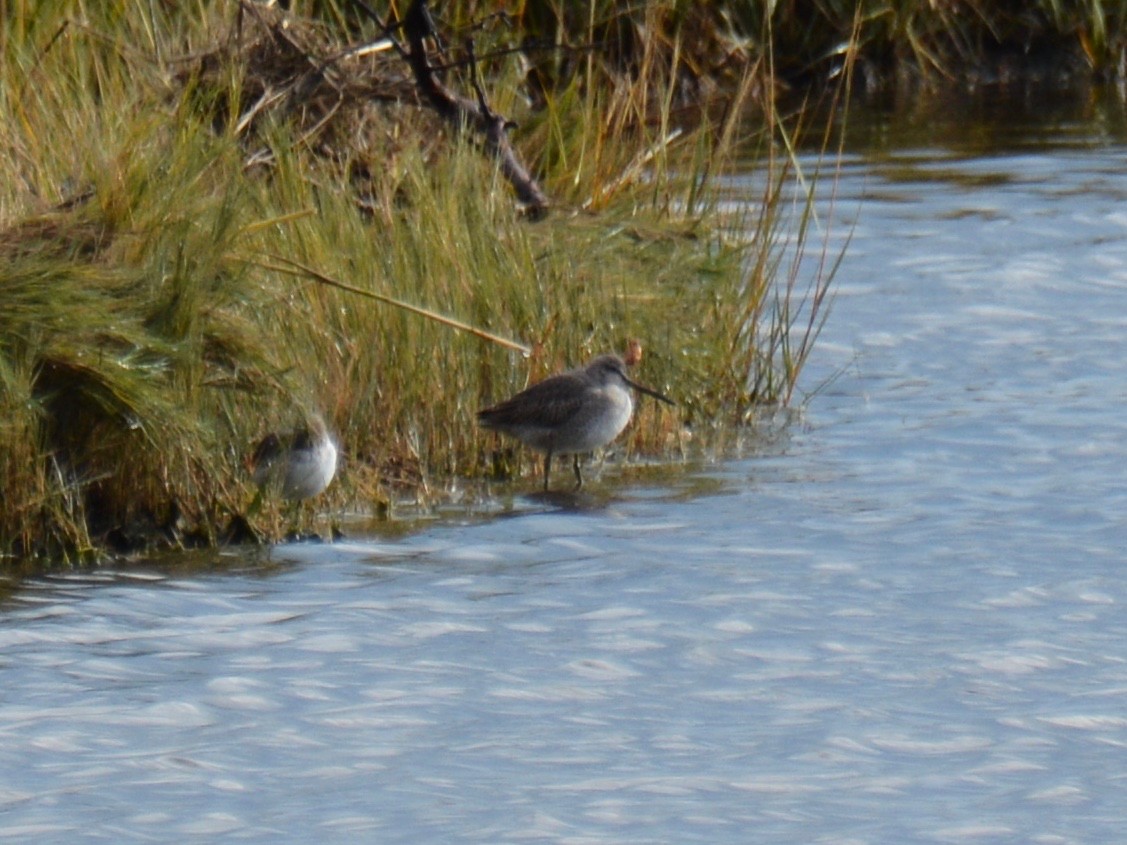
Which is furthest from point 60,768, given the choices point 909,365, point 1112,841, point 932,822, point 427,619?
point 909,365

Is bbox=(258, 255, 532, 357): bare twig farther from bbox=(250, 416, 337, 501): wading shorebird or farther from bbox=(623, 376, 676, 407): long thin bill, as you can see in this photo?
bbox=(250, 416, 337, 501): wading shorebird

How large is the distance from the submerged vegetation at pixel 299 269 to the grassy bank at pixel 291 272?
1 cm

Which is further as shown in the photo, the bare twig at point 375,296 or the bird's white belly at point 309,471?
the bare twig at point 375,296

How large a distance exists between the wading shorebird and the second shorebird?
1.08m

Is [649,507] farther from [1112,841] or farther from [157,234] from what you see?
[1112,841]

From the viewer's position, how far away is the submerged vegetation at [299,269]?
310 inches

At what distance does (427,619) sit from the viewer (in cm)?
741

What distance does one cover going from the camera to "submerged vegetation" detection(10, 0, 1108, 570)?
786 centimetres

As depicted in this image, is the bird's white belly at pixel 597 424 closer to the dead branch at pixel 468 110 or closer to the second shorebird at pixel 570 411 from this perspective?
the second shorebird at pixel 570 411

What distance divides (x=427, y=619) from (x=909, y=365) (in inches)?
199

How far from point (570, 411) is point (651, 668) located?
2.15m

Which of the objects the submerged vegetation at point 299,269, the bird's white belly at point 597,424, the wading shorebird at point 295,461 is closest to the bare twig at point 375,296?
the submerged vegetation at point 299,269

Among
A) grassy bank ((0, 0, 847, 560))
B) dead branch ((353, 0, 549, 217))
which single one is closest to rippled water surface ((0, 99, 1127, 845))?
grassy bank ((0, 0, 847, 560))

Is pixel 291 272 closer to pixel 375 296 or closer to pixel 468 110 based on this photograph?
pixel 375 296
